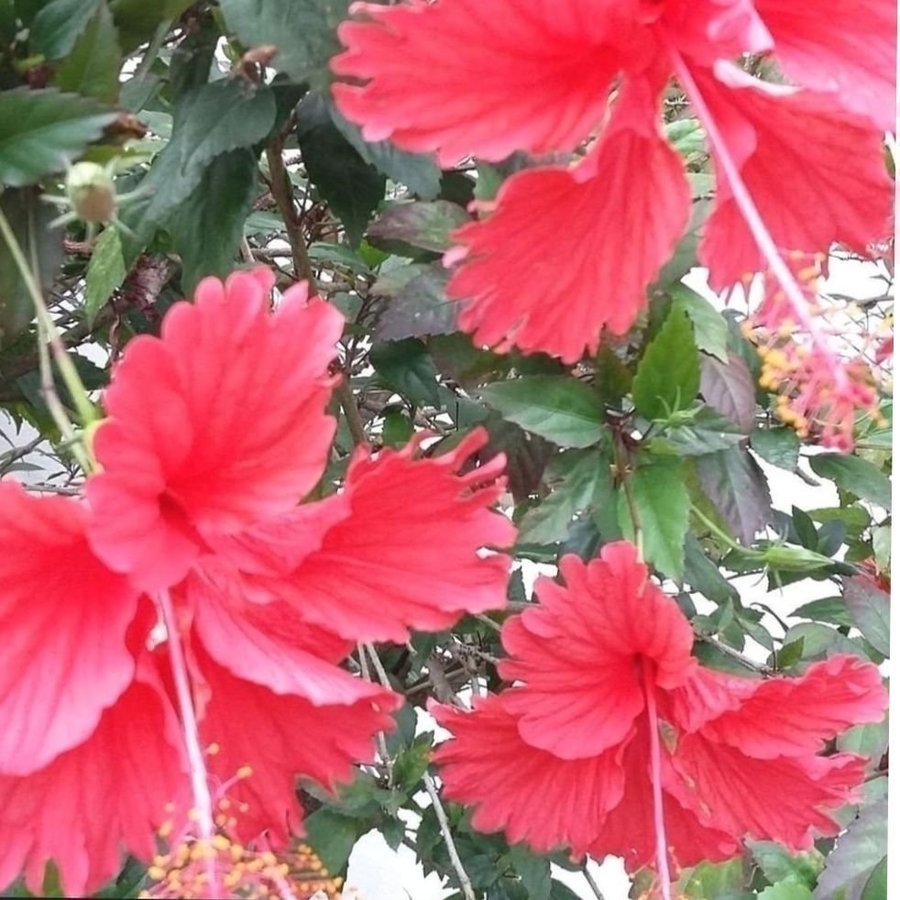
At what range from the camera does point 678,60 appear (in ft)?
1.57

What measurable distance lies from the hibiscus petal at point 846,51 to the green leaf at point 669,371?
0.16 meters

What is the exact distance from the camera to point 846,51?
479 mm

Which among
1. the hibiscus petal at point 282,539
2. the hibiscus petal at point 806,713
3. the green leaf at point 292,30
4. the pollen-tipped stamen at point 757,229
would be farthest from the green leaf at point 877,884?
the green leaf at point 292,30

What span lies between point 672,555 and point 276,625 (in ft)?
0.80

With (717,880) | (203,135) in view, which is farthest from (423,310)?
(717,880)

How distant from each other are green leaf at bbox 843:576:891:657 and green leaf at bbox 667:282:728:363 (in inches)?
12.6

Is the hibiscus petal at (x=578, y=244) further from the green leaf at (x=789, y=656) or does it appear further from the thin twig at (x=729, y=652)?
the green leaf at (x=789, y=656)

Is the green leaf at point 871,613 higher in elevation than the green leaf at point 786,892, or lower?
higher

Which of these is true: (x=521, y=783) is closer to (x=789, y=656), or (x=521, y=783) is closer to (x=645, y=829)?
(x=645, y=829)

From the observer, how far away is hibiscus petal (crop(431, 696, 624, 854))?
615 mm

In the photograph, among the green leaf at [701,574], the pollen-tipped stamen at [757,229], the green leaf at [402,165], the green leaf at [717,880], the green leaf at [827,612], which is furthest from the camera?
the green leaf at [827,612]

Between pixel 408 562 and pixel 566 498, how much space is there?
22 cm

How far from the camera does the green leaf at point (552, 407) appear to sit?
64 cm

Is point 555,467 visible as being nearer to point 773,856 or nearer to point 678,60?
point 678,60
